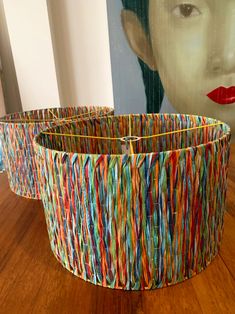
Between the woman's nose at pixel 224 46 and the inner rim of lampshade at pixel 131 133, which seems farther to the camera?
the woman's nose at pixel 224 46

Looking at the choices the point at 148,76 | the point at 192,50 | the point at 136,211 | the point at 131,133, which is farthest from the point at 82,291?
the point at 192,50

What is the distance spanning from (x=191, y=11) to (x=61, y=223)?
4.28 ft

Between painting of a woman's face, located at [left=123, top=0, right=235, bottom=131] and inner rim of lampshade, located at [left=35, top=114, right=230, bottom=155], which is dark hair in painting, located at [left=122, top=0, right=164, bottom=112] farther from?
inner rim of lampshade, located at [left=35, top=114, right=230, bottom=155]

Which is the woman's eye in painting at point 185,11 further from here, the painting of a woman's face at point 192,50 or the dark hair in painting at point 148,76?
the dark hair in painting at point 148,76

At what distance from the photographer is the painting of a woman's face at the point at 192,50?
4.47 ft

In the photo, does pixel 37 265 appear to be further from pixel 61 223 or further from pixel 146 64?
pixel 146 64

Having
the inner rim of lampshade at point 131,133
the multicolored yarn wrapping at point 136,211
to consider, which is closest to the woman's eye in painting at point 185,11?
the inner rim of lampshade at point 131,133

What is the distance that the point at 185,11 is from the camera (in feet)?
4.46

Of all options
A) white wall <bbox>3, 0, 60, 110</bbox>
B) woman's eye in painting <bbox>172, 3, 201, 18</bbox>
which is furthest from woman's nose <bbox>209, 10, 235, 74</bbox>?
white wall <bbox>3, 0, 60, 110</bbox>

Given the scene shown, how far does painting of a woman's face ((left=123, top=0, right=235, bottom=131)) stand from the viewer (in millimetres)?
1363

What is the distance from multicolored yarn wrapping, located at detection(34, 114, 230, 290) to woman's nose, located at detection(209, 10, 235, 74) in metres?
1.12

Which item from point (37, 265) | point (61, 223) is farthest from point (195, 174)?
point (37, 265)

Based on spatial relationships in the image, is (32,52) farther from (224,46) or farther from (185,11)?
(224,46)

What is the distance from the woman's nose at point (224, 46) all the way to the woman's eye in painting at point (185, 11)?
0.42 feet
